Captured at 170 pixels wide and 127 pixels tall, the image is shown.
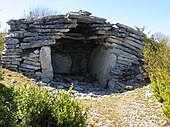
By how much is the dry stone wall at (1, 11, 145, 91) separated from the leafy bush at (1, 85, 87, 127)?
18.9ft

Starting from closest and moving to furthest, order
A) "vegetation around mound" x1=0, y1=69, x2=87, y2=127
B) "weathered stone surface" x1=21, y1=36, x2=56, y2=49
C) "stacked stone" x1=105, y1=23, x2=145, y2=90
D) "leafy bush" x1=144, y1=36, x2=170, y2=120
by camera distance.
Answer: "vegetation around mound" x1=0, y1=69, x2=87, y2=127, "leafy bush" x1=144, y1=36, x2=170, y2=120, "weathered stone surface" x1=21, y1=36, x2=56, y2=49, "stacked stone" x1=105, y1=23, x2=145, y2=90

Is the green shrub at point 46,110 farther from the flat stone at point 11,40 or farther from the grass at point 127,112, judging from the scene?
the flat stone at point 11,40

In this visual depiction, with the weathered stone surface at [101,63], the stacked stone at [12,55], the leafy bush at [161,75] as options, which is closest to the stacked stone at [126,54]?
the weathered stone surface at [101,63]

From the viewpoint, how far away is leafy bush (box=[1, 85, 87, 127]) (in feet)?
12.9

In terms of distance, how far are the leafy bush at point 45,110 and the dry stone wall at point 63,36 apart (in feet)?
18.9

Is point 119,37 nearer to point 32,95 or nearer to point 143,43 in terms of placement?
point 143,43

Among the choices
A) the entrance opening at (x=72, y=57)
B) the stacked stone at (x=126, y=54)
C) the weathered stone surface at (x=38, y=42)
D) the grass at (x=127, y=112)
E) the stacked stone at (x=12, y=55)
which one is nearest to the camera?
the grass at (x=127, y=112)

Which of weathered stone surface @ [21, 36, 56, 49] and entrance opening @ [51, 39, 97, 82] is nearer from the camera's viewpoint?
weathered stone surface @ [21, 36, 56, 49]

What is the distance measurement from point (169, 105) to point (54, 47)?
27.9 feet

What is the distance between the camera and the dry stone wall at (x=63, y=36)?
10.3 metres

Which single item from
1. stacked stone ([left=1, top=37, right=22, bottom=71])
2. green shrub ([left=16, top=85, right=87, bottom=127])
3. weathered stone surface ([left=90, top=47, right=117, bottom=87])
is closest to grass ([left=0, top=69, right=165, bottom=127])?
green shrub ([left=16, top=85, right=87, bottom=127])

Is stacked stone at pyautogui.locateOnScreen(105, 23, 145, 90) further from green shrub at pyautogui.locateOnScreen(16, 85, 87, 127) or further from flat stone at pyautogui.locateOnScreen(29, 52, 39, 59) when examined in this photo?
green shrub at pyautogui.locateOnScreen(16, 85, 87, 127)

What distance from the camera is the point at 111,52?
10.8 m

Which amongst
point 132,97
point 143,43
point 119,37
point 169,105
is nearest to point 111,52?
point 119,37
